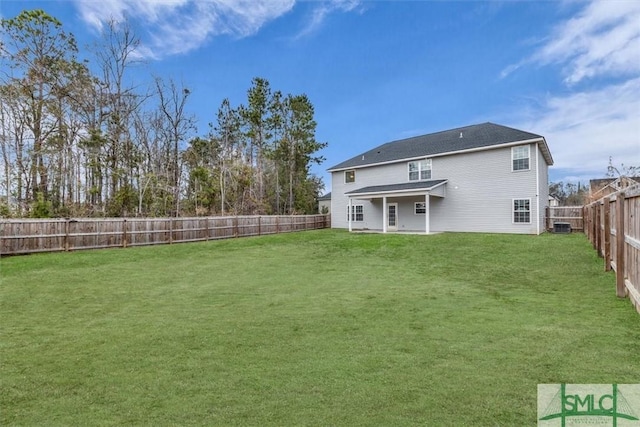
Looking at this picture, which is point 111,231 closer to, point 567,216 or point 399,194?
point 399,194

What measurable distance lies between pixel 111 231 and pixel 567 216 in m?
21.6

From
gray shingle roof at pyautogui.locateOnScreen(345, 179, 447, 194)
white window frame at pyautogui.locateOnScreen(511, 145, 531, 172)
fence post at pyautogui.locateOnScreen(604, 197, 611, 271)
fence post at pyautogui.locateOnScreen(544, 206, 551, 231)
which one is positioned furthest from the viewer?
gray shingle roof at pyautogui.locateOnScreen(345, 179, 447, 194)

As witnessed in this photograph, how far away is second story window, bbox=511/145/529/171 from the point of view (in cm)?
1631

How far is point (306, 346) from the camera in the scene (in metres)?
3.66

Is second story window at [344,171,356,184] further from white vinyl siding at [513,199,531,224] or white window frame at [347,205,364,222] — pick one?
white vinyl siding at [513,199,531,224]

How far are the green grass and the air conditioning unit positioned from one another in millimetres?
9046

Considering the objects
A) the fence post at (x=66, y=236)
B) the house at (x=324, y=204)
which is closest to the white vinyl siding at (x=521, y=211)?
the house at (x=324, y=204)

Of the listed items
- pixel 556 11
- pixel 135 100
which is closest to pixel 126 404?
pixel 556 11

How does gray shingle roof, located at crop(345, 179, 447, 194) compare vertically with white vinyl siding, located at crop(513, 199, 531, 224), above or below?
above

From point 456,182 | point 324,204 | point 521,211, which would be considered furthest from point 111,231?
point 324,204

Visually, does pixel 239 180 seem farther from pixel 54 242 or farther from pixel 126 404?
pixel 126 404

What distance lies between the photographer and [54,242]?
12.7m

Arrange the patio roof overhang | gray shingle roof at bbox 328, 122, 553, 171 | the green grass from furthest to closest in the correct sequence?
the patio roof overhang < gray shingle roof at bbox 328, 122, 553, 171 < the green grass

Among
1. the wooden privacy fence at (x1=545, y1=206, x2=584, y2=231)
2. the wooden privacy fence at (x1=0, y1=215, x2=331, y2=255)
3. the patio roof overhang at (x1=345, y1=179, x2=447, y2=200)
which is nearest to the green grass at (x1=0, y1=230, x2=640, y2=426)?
the wooden privacy fence at (x1=0, y1=215, x2=331, y2=255)
